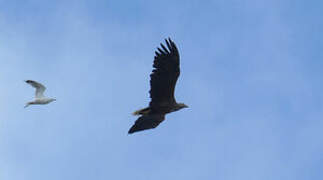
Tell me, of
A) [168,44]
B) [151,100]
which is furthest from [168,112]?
[168,44]

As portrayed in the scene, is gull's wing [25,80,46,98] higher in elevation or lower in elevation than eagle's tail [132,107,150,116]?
higher

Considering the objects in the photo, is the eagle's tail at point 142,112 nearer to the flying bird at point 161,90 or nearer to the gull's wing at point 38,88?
the flying bird at point 161,90

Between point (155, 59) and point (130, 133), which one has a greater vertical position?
point (155, 59)

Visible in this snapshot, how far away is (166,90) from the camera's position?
33.0m

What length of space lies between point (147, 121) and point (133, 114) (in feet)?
2.52

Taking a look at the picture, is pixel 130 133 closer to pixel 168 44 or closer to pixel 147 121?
pixel 147 121

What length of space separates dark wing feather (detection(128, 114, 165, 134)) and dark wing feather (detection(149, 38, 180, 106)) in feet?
1.89

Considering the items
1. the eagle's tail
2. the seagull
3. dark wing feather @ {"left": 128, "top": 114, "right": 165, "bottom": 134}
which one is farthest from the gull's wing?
dark wing feather @ {"left": 128, "top": 114, "right": 165, "bottom": 134}

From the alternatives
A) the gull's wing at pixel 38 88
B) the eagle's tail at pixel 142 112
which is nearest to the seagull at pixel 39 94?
the gull's wing at pixel 38 88

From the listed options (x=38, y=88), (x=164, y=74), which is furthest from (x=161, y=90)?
(x=38, y=88)

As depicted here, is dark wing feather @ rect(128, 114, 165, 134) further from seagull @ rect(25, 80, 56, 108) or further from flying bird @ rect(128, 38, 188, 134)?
seagull @ rect(25, 80, 56, 108)

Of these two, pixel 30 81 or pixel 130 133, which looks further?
pixel 30 81

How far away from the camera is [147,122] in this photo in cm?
3278

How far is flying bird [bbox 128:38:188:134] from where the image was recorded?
31969mm
